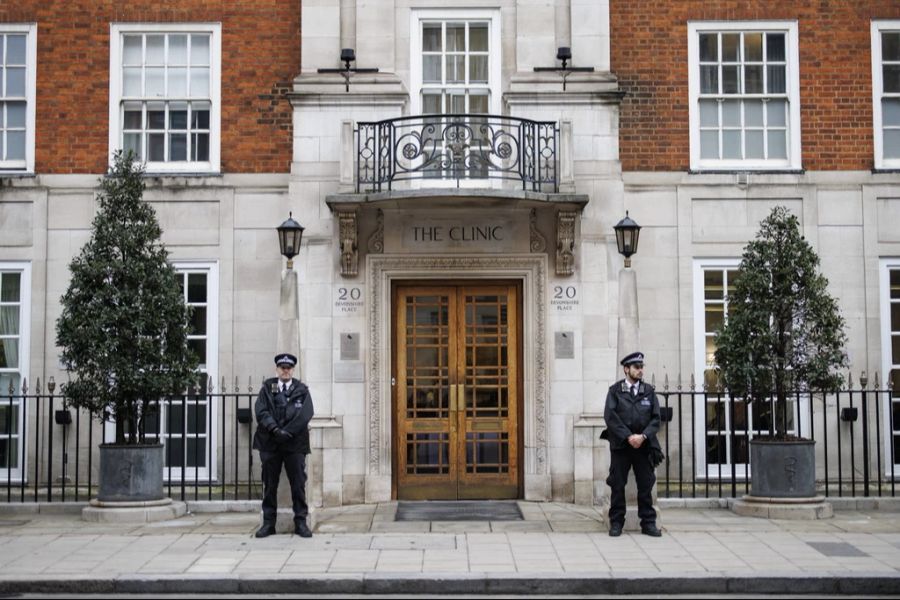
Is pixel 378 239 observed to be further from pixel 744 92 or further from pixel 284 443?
pixel 744 92

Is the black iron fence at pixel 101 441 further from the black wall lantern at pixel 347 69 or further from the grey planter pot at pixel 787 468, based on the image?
the grey planter pot at pixel 787 468

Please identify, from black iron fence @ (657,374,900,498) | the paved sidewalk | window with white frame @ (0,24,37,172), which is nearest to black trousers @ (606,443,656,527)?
the paved sidewalk

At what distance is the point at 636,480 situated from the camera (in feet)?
38.5

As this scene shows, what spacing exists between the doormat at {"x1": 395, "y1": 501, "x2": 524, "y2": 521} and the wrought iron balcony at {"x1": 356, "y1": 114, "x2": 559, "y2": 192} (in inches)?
156

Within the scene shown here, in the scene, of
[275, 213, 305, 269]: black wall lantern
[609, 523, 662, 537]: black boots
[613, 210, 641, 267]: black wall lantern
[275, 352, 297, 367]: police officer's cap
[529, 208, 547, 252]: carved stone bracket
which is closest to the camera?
[609, 523, 662, 537]: black boots

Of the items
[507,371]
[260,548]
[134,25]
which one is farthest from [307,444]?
[134,25]

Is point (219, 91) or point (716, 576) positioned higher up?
point (219, 91)

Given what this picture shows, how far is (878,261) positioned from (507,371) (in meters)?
5.33

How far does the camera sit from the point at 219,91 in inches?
616

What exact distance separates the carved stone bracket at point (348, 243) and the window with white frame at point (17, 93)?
473cm

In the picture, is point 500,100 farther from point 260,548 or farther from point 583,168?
point 260,548

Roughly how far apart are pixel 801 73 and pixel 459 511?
762cm

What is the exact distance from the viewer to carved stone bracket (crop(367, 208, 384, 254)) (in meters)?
14.6

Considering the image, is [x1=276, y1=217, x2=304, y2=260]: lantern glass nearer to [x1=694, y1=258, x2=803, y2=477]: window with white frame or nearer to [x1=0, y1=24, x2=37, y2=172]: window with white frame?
[x1=0, y1=24, x2=37, y2=172]: window with white frame
